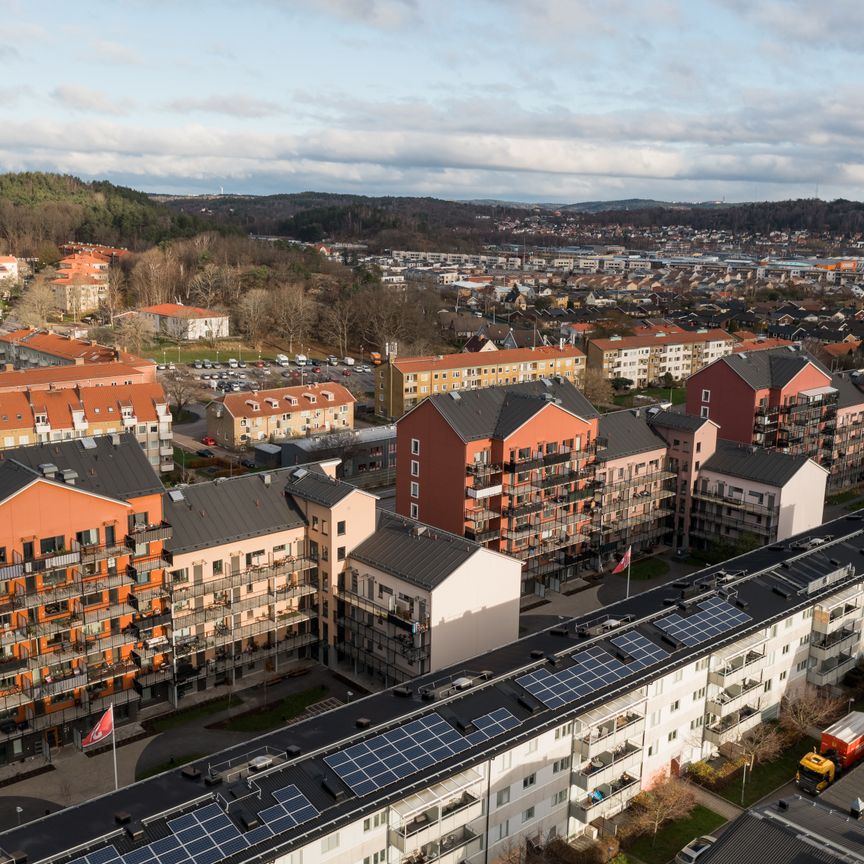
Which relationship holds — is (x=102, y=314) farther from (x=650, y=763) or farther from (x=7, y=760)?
(x=650, y=763)

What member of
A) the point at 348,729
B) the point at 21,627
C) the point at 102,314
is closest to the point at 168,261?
the point at 102,314

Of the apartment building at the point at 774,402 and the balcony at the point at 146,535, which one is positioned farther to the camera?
the apartment building at the point at 774,402

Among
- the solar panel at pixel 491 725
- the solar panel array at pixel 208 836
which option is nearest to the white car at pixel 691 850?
the solar panel at pixel 491 725

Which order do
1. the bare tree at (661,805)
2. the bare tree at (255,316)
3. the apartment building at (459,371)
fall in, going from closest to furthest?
the bare tree at (661,805)
the apartment building at (459,371)
the bare tree at (255,316)

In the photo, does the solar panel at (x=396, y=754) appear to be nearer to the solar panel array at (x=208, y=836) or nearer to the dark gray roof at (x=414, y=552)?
the solar panel array at (x=208, y=836)

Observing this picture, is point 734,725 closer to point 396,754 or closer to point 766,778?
point 766,778

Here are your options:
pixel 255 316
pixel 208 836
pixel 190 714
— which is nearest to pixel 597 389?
pixel 255 316
